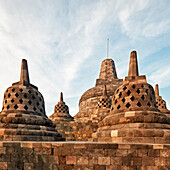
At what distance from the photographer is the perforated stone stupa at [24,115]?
6.03 meters

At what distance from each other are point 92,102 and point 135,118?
46.7 ft

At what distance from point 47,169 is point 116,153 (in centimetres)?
226

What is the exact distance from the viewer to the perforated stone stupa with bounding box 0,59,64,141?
6.03 metres

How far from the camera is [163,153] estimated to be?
390 centimetres

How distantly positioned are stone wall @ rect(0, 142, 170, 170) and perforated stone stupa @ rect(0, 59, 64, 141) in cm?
157

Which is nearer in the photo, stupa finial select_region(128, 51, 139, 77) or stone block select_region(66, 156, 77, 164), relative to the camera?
stone block select_region(66, 156, 77, 164)

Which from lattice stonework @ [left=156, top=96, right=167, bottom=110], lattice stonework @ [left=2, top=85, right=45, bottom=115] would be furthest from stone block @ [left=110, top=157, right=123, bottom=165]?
lattice stonework @ [left=156, top=96, right=167, bottom=110]

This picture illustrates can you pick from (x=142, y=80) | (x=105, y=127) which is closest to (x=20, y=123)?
(x=105, y=127)

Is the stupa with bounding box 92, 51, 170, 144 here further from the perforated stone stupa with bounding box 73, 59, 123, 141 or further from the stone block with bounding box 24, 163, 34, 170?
the perforated stone stupa with bounding box 73, 59, 123, 141

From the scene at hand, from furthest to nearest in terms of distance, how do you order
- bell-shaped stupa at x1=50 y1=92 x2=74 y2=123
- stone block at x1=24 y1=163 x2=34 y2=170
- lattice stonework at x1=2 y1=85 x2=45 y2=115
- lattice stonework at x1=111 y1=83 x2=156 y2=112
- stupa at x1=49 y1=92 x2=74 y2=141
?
bell-shaped stupa at x1=50 y1=92 x2=74 y2=123 < stupa at x1=49 y1=92 x2=74 y2=141 < lattice stonework at x1=2 y1=85 x2=45 y2=115 < lattice stonework at x1=111 y1=83 x2=156 y2=112 < stone block at x1=24 y1=163 x2=34 y2=170

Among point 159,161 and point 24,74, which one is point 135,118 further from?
point 24,74

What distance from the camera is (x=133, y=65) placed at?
24.1 feet

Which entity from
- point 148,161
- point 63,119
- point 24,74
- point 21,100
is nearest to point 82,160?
point 148,161

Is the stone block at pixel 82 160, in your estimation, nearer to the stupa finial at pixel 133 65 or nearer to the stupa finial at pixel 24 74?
the stupa finial at pixel 133 65
